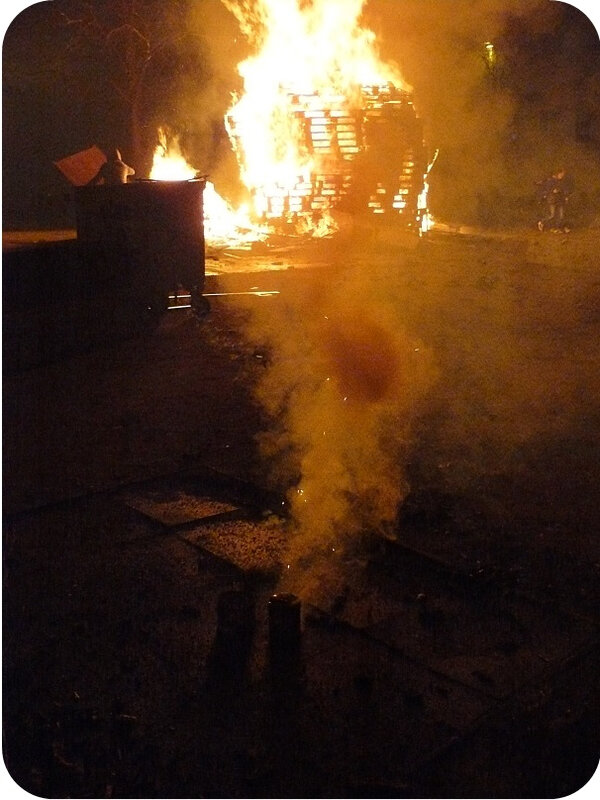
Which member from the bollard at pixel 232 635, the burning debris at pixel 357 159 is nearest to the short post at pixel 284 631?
the bollard at pixel 232 635

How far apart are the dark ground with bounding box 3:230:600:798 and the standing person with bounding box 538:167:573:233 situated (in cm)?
1327

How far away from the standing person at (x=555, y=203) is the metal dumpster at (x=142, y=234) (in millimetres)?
12300

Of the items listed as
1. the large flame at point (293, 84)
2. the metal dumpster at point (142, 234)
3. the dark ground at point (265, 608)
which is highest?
the large flame at point (293, 84)

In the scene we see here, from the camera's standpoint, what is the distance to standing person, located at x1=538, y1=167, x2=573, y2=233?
66.3 ft

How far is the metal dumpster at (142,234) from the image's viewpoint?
9562 mm

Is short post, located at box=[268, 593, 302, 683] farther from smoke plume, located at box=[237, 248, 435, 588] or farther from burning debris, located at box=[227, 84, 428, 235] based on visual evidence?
burning debris, located at box=[227, 84, 428, 235]

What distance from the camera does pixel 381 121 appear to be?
60.3 ft

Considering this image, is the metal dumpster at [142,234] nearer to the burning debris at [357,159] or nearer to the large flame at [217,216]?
the large flame at [217,216]

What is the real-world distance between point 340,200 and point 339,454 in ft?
45.1

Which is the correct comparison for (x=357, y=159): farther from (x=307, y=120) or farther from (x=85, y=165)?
(x=85, y=165)

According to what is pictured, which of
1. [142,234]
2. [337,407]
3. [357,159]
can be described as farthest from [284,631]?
[357,159]

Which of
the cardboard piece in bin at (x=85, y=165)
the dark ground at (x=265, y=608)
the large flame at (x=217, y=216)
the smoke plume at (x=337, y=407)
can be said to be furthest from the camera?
the large flame at (x=217, y=216)

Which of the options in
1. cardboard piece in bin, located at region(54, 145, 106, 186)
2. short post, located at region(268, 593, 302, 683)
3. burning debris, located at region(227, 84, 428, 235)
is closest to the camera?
short post, located at region(268, 593, 302, 683)

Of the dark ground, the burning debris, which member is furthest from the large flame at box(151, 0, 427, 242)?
the dark ground
